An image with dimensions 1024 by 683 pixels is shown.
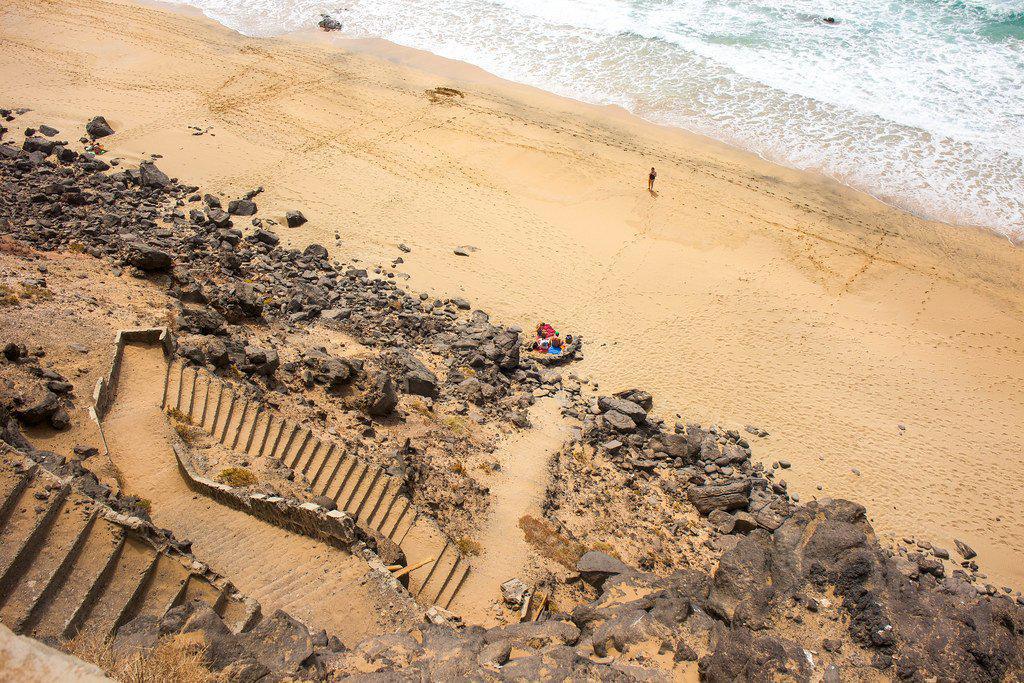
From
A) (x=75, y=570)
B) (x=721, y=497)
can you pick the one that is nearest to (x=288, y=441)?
(x=75, y=570)

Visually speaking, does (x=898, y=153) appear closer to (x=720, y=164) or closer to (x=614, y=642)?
(x=720, y=164)

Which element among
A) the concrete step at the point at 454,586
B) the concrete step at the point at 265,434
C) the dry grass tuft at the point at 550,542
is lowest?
the concrete step at the point at 454,586

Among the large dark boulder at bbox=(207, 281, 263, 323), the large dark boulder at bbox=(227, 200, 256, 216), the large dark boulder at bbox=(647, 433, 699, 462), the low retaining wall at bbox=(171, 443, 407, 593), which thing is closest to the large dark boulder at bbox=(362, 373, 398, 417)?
the low retaining wall at bbox=(171, 443, 407, 593)

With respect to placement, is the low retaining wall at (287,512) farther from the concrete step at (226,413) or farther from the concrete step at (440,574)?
the concrete step at (440,574)

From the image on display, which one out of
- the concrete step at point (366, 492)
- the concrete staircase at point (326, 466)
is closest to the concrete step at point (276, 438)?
the concrete staircase at point (326, 466)

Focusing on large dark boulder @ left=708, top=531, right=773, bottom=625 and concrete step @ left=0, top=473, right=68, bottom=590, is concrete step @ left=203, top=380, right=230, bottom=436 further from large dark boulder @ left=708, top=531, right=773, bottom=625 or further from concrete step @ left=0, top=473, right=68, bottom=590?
large dark boulder @ left=708, top=531, right=773, bottom=625

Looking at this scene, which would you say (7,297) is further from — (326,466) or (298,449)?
(326,466)
